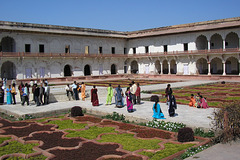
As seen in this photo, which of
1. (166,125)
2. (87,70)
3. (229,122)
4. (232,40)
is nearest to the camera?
(229,122)

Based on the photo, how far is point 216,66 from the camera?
34.0 meters

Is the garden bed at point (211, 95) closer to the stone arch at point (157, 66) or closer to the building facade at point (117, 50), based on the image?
the building facade at point (117, 50)

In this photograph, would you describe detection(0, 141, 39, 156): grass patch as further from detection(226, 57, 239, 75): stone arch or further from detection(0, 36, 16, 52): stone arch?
detection(226, 57, 239, 75): stone arch

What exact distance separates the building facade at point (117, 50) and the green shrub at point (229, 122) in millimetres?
24824

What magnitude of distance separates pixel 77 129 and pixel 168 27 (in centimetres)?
3070

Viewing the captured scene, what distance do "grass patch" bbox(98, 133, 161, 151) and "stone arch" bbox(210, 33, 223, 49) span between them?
2935 cm

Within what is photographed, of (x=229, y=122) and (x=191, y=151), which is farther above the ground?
(x=229, y=122)

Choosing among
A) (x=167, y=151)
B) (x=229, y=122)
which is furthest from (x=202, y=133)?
(x=167, y=151)

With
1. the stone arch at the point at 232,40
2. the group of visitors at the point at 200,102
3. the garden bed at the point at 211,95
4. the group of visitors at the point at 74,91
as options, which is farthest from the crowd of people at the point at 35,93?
the stone arch at the point at 232,40

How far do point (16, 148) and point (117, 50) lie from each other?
34.8 metres

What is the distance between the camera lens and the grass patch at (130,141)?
6.40 meters

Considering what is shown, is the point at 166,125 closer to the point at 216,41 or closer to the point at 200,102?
the point at 200,102

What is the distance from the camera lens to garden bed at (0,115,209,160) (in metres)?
5.95

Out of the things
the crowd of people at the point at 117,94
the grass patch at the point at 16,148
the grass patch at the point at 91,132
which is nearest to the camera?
the grass patch at the point at 16,148
